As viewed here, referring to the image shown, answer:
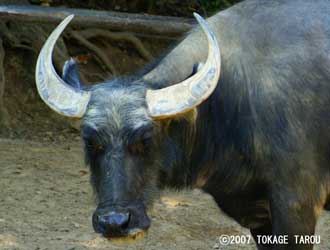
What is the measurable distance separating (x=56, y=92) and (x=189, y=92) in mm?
784

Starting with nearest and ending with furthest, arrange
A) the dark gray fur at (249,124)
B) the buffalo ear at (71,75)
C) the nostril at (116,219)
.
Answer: the nostril at (116,219)
the dark gray fur at (249,124)
the buffalo ear at (71,75)

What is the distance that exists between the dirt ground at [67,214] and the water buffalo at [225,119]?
59.4 inches

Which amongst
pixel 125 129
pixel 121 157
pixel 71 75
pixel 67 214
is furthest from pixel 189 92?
pixel 67 214

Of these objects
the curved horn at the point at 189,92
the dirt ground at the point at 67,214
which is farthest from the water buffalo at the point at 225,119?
the dirt ground at the point at 67,214

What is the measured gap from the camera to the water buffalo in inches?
210

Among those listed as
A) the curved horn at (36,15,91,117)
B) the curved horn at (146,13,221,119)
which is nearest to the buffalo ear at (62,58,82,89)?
the curved horn at (36,15,91,117)

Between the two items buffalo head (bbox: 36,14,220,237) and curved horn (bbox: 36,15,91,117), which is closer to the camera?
buffalo head (bbox: 36,14,220,237)

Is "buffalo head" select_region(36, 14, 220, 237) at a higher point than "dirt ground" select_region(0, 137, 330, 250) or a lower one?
higher

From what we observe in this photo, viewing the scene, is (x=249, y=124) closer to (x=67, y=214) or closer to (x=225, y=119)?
(x=225, y=119)

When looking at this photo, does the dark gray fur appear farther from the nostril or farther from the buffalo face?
the nostril

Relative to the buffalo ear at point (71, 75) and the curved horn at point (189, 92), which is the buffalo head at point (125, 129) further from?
the buffalo ear at point (71, 75)

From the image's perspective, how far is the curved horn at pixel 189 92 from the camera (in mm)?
5320

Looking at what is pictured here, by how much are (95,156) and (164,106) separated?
0.49m

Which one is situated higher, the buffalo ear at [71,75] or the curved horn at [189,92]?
the curved horn at [189,92]
